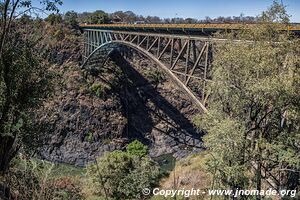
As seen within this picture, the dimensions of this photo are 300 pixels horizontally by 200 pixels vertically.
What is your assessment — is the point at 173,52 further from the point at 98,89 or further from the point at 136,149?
the point at 98,89

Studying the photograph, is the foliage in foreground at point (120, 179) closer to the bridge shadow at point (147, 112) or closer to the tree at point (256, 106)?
the tree at point (256, 106)

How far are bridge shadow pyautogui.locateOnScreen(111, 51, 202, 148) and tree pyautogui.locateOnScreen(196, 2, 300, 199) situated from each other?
112 ft

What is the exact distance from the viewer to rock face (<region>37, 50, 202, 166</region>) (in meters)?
43.8

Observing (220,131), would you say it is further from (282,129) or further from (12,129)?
(12,129)

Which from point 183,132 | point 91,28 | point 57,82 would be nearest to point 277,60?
point 57,82

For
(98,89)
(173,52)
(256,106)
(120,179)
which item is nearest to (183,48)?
(173,52)

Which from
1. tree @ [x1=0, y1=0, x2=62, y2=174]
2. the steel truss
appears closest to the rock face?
the steel truss

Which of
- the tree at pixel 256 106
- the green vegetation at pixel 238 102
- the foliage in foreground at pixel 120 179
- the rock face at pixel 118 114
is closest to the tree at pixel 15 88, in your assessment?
the green vegetation at pixel 238 102

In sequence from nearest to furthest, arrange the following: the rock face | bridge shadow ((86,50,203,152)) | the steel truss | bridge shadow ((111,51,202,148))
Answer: the steel truss → the rock face → bridge shadow ((86,50,203,152)) → bridge shadow ((111,51,202,148))

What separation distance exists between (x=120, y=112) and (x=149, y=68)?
11.5m

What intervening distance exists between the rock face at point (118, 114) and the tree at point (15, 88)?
29.3 metres

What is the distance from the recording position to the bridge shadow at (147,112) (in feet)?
158

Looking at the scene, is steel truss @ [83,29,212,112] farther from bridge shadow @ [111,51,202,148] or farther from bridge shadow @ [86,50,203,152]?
bridge shadow @ [111,51,202,148]

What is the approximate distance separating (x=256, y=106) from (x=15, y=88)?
8.22 m
